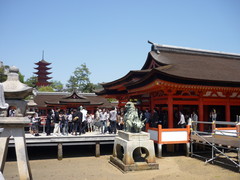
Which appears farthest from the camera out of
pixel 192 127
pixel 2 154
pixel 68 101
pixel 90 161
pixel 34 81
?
pixel 34 81

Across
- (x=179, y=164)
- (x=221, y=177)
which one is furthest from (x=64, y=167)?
(x=221, y=177)

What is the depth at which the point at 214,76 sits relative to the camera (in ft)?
46.6

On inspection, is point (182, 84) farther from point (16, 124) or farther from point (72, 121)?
point (16, 124)

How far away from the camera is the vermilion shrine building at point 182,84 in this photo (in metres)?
13.0

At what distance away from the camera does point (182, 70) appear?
1462 centimetres

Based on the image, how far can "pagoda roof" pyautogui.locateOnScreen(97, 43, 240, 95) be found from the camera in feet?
42.5

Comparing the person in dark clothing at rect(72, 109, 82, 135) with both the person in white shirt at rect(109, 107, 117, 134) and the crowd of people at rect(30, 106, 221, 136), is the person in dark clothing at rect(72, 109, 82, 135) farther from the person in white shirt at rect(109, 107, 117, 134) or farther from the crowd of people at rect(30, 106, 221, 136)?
the person in white shirt at rect(109, 107, 117, 134)

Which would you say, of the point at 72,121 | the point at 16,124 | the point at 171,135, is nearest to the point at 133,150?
the point at 171,135

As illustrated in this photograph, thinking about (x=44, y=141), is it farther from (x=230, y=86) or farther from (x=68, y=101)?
(x=68, y=101)

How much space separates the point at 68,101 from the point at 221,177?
21.6 meters

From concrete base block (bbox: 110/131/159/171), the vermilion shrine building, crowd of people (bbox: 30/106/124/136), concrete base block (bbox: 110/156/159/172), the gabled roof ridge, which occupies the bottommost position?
concrete base block (bbox: 110/156/159/172)

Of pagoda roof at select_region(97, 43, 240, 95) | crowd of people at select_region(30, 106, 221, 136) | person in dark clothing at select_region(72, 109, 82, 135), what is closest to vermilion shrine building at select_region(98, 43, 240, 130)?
pagoda roof at select_region(97, 43, 240, 95)

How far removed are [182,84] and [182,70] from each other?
7.16 feet

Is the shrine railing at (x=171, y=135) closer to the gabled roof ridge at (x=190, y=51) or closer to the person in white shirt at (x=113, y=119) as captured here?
the person in white shirt at (x=113, y=119)
